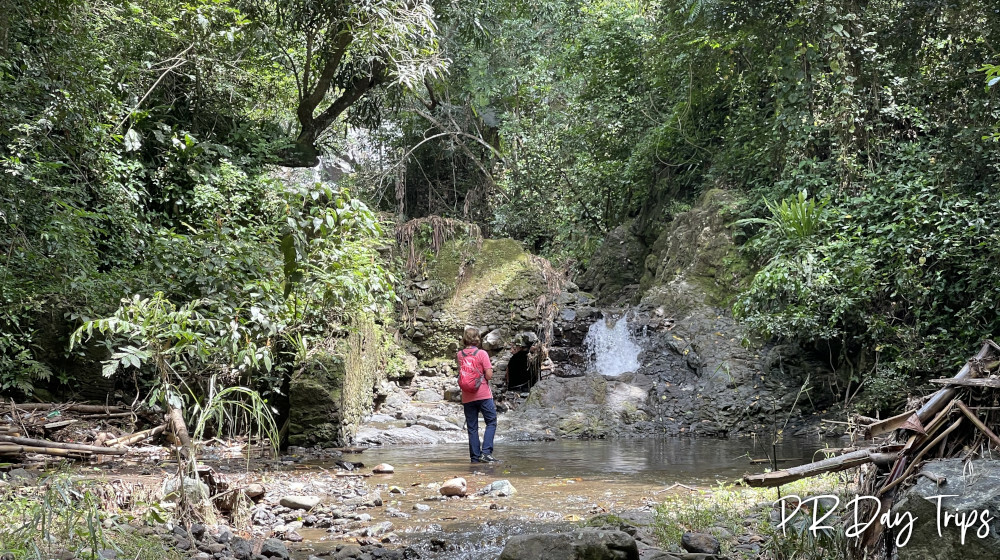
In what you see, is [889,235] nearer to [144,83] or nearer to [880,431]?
[880,431]

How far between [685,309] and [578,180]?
6.32 m

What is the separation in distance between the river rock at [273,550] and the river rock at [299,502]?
1.19m

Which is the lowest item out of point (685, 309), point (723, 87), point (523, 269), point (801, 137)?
point (685, 309)

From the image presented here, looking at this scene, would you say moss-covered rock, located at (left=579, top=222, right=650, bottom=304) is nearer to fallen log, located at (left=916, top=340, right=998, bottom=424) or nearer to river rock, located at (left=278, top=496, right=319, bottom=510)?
river rock, located at (left=278, top=496, right=319, bottom=510)

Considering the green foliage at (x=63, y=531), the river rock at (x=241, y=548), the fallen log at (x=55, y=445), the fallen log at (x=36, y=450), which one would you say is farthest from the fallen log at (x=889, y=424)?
the fallen log at (x=36, y=450)

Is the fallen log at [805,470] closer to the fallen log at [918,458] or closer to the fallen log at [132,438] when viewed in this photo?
the fallen log at [918,458]

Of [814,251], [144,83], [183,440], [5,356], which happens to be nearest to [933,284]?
[814,251]

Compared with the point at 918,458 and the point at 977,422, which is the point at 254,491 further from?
the point at 977,422

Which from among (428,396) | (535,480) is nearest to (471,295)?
(428,396)

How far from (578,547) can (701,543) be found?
0.93 metres

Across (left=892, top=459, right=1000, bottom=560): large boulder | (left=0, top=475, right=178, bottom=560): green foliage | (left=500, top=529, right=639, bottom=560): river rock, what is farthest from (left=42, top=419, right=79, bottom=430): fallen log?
(left=892, top=459, right=1000, bottom=560): large boulder

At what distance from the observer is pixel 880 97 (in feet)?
37.0

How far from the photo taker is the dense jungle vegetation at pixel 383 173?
25.0 ft

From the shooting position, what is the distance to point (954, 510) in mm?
2939
